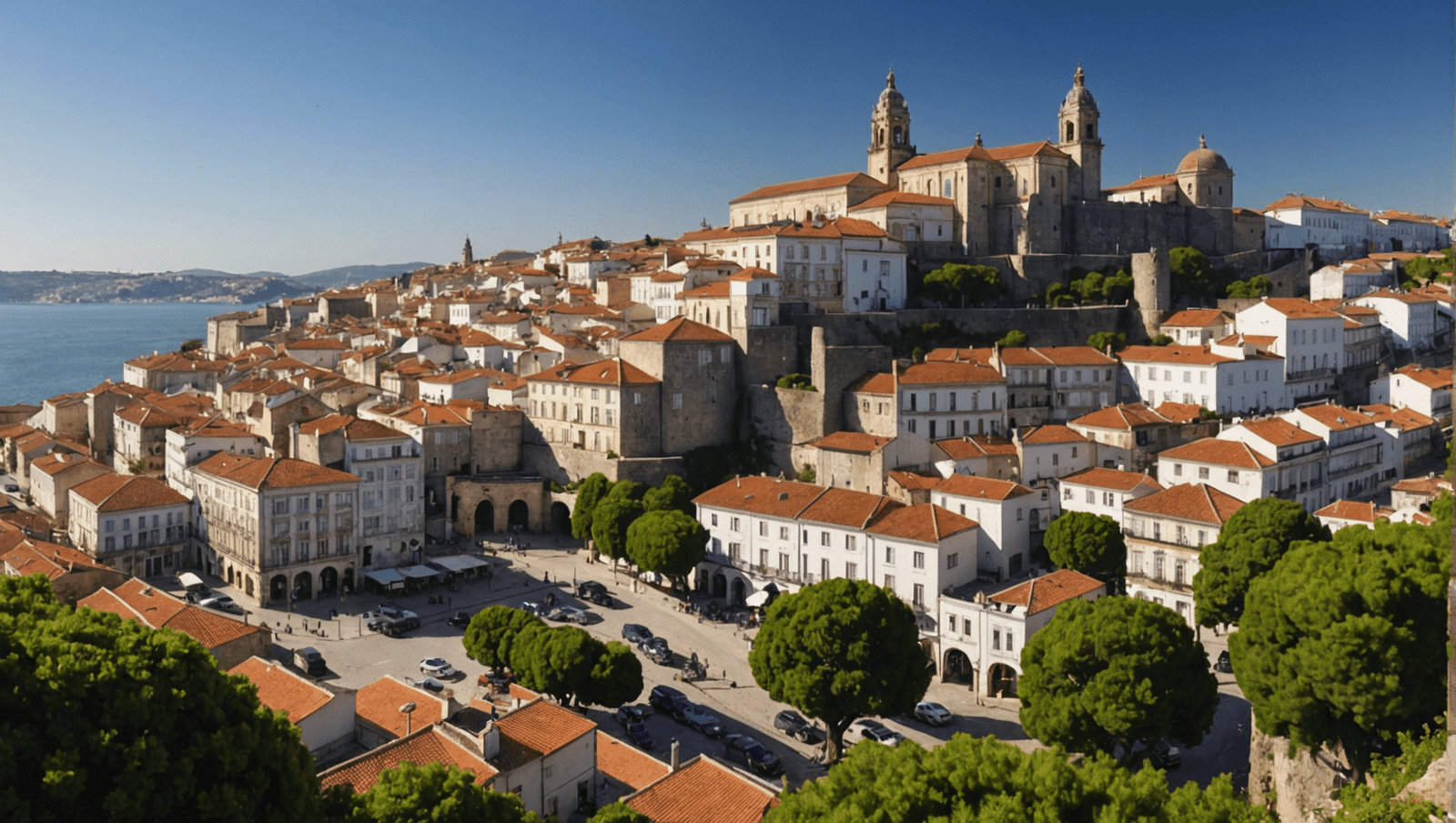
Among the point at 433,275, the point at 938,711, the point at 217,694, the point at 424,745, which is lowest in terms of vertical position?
the point at 938,711

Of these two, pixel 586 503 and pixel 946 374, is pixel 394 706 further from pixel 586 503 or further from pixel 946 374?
pixel 946 374

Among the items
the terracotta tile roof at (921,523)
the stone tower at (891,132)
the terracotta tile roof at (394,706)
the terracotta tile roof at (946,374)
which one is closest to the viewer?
the terracotta tile roof at (394,706)

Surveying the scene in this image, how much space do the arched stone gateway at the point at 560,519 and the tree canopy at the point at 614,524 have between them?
22.1 feet

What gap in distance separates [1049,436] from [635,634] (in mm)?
19242

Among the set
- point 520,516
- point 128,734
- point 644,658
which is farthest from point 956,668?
point 128,734

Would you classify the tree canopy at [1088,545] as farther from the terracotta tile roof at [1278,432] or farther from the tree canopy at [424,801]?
the tree canopy at [424,801]

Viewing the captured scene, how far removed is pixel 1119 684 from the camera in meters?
23.5

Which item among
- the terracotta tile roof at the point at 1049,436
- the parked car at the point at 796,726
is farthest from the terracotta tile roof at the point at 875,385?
the parked car at the point at 796,726

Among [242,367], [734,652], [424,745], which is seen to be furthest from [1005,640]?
[242,367]

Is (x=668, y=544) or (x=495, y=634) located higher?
(x=668, y=544)

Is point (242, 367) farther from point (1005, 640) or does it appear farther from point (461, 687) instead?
point (1005, 640)

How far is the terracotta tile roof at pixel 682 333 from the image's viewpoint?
51375 mm

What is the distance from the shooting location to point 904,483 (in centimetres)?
4191

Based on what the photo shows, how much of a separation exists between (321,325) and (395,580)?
2036 inches
